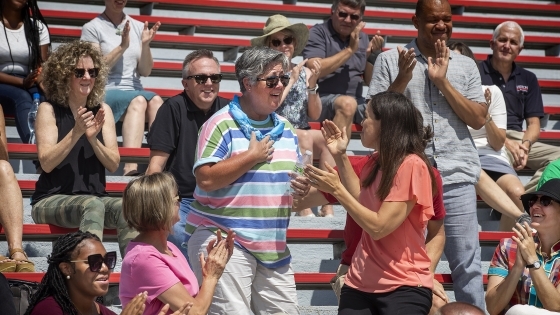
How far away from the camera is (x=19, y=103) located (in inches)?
233

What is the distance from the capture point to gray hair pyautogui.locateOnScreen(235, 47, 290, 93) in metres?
3.97

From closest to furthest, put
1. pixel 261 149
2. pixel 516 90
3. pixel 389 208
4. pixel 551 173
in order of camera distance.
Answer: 1. pixel 389 208
2. pixel 261 149
3. pixel 551 173
4. pixel 516 90

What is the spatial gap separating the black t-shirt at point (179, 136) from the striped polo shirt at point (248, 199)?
852 millimetres

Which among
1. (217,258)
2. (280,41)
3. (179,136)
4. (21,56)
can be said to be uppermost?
(280,41)

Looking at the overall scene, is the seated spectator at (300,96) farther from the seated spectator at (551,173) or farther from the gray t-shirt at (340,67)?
the seated spectator at (551,173)

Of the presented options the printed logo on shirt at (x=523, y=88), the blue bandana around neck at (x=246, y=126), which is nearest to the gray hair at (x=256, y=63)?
the blue bandana around neck at (x=246, y=126)

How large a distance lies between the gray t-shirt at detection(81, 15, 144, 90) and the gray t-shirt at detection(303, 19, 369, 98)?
1166 mm

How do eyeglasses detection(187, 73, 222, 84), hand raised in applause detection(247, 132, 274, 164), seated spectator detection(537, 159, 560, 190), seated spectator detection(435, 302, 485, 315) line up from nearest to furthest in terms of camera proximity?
1. seated spectator detection(435, 302, 485, 315)
2. hand raised in applause detection(247, 132, 274, 164)
3. seated spectator detection(537, 159, 560, 190)
4. eyeglasses detection(187, 73, 222, 84)

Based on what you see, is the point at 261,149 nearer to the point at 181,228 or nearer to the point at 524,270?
the point at 181,228

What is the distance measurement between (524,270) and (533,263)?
0.27 metres

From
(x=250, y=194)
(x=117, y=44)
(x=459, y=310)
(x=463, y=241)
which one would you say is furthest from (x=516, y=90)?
(x=459, y=310)

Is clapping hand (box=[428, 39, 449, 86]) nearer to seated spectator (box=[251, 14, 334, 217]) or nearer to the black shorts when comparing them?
seated spectator (box=[251, 14, 334, 217])

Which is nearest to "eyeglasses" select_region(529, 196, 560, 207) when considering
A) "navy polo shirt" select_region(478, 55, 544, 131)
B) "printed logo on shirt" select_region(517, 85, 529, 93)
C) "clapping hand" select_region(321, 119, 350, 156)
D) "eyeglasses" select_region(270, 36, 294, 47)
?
"clapping hand" select_region(321, 119, 350, 156)

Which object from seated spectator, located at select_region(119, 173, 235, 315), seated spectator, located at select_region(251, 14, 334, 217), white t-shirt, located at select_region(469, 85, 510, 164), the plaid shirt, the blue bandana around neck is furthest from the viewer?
white t-shirt, located at select_region(469, 85, 510, 164)
